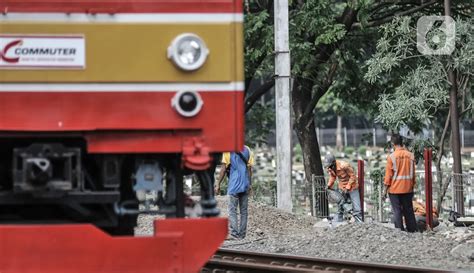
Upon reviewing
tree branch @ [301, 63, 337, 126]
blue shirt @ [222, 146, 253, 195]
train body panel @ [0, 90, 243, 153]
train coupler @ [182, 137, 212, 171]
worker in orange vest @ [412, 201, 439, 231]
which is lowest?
worker in orange vest @ [412, 201, 439, 231]

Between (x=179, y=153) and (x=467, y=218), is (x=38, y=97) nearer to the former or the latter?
(x=179, y=153)

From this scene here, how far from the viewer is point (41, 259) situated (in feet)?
18.4

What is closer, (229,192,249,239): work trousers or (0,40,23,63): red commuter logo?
(0,40,23,63): red commuter logo

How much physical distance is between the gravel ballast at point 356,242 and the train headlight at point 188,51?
13.5ft

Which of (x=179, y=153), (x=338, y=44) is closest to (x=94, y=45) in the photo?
(x=179, y=153)

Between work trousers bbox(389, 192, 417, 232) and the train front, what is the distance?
7.84 meters

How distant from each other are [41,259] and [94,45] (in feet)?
4.60

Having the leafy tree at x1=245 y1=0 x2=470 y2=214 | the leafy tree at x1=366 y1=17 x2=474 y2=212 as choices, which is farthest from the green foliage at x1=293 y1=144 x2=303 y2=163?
the leafy tree at x1=366 y1=17 x2=474 y2=212

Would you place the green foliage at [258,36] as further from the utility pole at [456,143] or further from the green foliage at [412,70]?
the utility pole at [456,143]

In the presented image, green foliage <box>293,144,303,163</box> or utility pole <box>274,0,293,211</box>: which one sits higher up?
utility pole <box>274,0,293,211</box>

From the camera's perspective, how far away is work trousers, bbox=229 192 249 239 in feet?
39.8

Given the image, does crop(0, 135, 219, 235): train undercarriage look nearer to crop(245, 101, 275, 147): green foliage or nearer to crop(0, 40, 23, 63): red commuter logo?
crop(0, 40, 23, 63): red commuter logo
